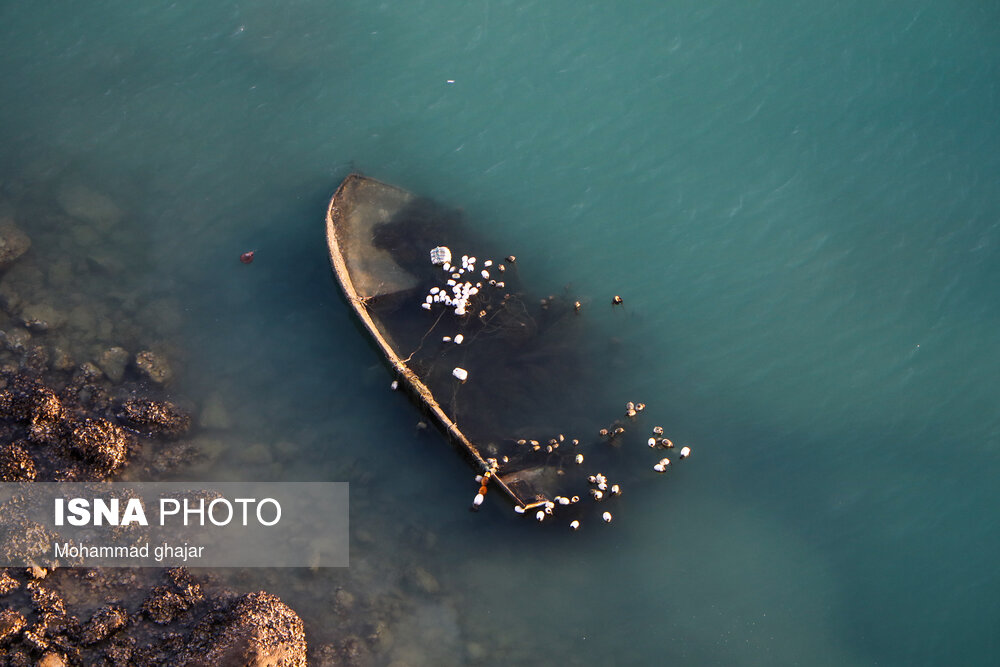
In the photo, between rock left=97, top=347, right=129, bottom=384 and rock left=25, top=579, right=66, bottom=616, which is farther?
rock left=97, top=347, right=129, bottom=384

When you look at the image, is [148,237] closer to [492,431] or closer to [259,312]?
[259,312]

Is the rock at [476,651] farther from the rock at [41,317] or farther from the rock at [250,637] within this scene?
the rock at [41,317]

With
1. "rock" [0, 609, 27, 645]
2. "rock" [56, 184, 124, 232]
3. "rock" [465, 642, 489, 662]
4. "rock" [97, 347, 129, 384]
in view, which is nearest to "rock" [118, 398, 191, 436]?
"rock" [97, 347, 129, 384]

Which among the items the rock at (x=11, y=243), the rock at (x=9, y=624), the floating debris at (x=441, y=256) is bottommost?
the rock at (x=9, y=624)

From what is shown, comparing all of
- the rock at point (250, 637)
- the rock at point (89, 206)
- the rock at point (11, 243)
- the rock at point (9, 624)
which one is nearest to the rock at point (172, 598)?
the rock at point (250, 637)

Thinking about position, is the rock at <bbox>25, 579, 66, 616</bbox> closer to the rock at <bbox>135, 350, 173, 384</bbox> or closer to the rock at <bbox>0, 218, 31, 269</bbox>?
the rock at <bbox>135, 350, 173, 384</bbox>

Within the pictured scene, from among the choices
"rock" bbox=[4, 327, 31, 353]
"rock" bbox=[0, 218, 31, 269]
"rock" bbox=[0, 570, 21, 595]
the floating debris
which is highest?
the floating debris
